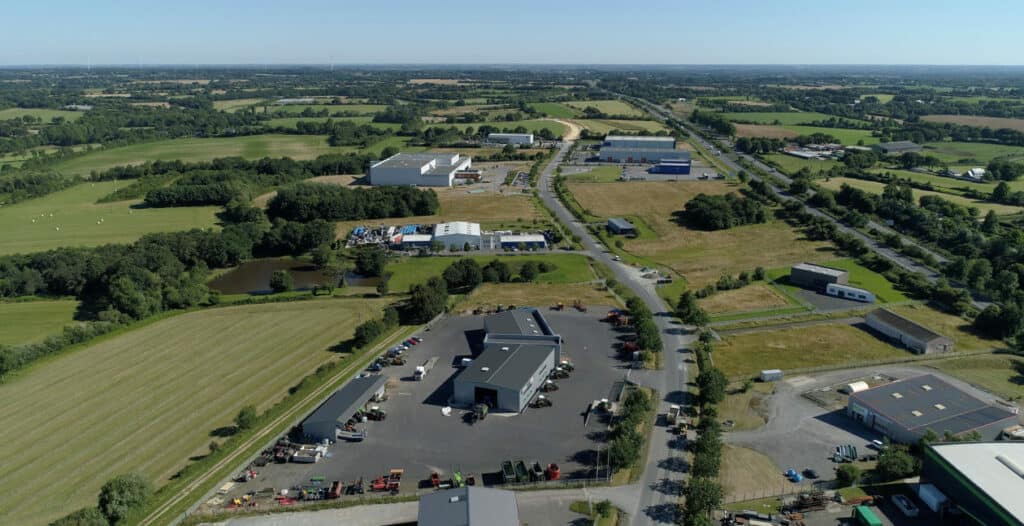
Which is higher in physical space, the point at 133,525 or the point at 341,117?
the point at 341,117

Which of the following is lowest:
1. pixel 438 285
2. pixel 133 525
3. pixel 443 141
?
pixel 133 525

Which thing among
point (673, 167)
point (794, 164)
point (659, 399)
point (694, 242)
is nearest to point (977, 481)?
point (659, 399)

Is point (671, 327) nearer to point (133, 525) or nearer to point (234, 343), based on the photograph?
point (234, 343)

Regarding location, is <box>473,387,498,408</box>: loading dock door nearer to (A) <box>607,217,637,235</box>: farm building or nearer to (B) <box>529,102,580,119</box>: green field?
(A) <box>607,217,637,235</box>: farm building

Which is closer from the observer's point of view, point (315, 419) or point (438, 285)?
point (315, 419)

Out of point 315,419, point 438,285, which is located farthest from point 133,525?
point 438,285

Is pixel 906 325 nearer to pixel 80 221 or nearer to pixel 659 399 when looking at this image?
pixel 659 399

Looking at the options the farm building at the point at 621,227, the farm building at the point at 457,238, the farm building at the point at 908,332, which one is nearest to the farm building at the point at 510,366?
the farm building at the point at 457,238
